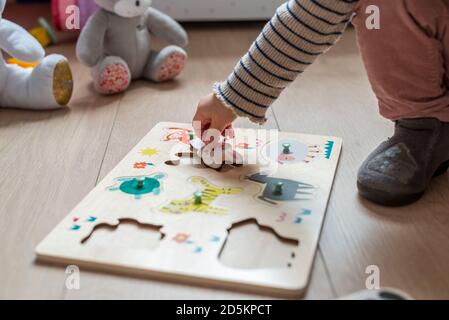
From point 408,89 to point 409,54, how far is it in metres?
0.04

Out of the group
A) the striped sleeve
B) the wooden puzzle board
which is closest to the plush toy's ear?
the wooden puzzle board

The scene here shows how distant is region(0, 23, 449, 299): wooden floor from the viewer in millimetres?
502

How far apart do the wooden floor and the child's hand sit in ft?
0.46

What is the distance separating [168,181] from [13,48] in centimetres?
42

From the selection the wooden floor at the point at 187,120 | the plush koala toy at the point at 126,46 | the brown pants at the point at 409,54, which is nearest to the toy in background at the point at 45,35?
the wooden floor at the point at 187,120

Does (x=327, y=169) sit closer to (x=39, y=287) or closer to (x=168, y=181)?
(x=168, y=181)

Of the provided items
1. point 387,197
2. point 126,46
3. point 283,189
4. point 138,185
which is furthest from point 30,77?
point 387,197

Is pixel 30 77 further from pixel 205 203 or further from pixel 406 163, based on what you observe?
pixel 406 163

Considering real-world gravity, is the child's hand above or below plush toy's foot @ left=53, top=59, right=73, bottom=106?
above

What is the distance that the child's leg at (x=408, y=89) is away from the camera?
0.64m
